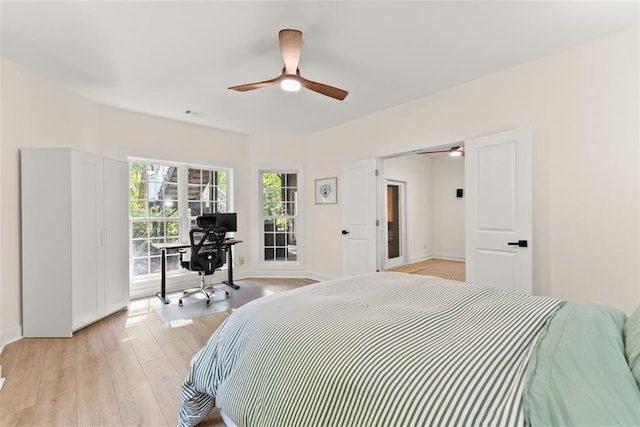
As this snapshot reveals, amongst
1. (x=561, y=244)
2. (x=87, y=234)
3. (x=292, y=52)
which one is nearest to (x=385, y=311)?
(x=292, y=52)

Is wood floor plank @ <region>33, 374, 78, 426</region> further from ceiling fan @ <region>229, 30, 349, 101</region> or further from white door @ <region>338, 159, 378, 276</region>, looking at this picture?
white door @ <region>338, 159, 378, 276</region>

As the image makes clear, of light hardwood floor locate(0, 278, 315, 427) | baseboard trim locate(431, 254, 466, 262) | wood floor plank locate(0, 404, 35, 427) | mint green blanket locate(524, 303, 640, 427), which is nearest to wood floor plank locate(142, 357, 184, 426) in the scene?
light hardwood floor locate(0, 278, 315, 427)

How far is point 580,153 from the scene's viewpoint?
2.55 m

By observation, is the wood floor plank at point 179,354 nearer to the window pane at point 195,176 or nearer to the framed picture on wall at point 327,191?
the window pane at point 195,176

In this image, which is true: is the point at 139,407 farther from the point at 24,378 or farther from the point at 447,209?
the point at 447,209

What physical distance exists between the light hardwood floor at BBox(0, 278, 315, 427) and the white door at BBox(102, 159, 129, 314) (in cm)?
35

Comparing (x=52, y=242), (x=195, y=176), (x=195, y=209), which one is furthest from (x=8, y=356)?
(x=195, y=176)

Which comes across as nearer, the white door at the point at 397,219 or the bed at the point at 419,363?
the bed at the point at 419,363

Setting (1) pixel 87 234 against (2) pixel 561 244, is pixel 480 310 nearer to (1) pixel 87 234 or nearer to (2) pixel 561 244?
(2) pixel 561 244

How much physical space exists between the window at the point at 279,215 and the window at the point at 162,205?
98cm

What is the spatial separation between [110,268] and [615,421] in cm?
417

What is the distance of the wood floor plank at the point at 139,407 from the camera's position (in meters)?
1.69

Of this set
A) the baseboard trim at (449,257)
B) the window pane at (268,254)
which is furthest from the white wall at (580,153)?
the baseboard trim at (449,257)

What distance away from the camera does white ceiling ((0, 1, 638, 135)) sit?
6.66 ft
